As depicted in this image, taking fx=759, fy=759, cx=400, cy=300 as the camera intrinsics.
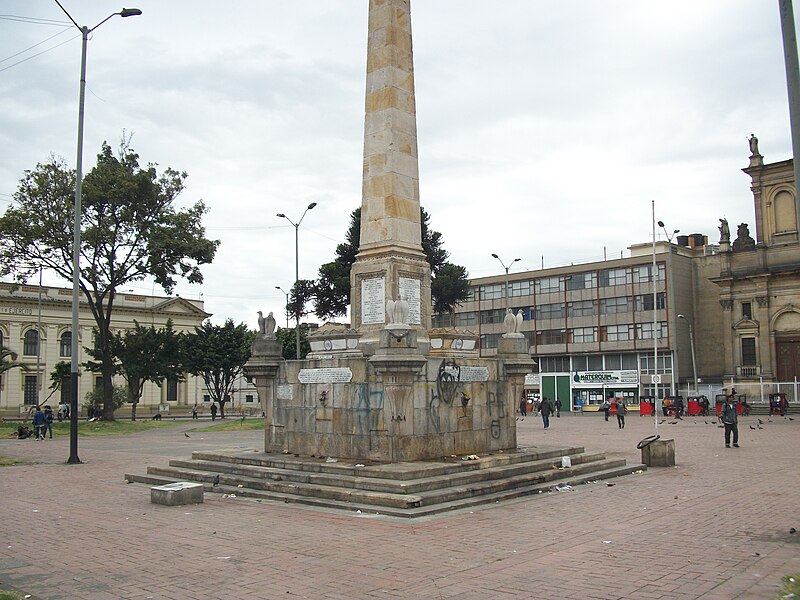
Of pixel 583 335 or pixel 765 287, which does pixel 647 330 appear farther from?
pixel 765 287

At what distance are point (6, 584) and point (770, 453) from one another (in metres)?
19.5

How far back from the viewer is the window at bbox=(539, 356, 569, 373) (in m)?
69.4

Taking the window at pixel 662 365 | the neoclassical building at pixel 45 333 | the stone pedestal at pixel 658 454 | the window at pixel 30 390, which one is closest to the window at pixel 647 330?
the window at pixel 662 365

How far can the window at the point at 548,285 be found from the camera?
70.1m

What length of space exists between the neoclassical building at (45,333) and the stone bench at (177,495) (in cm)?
5127

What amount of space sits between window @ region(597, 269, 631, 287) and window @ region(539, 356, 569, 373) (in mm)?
7715

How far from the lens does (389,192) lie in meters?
15.7

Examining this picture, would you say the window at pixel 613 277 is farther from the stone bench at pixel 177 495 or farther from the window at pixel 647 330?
the stone bench at pixel 177 495

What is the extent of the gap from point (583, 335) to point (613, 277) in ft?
19.3

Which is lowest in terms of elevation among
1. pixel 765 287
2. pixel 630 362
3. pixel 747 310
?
pixel 630 362

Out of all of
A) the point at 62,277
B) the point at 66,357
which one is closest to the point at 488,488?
the point at 62,277

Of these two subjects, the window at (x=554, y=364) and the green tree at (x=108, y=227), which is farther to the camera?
the window at (x=554, y=364)

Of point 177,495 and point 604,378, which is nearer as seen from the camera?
point 177,495

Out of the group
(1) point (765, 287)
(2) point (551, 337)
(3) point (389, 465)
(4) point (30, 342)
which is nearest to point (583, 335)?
(2) point (551, 337)
